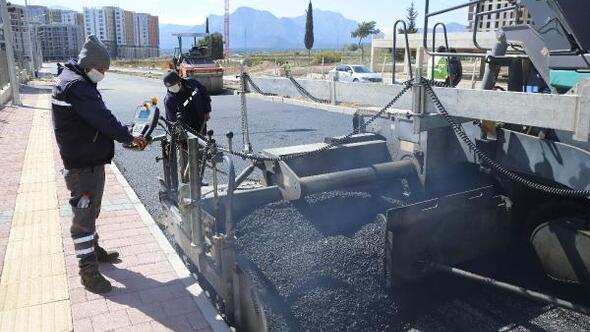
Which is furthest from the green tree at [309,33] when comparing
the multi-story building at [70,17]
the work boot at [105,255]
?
the multi-story building at [70,17]

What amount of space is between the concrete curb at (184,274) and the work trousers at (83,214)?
691mm

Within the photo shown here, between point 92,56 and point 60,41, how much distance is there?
335ft

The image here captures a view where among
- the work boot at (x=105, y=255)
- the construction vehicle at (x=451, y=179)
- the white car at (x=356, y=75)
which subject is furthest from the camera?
the white car at (x=356, y=75)

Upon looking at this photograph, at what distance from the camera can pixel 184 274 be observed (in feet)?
13.5

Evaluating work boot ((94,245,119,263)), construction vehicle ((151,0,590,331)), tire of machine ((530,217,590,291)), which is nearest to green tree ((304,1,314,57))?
construction vehicle ((151,0,590,331))

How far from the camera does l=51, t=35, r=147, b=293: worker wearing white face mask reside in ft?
11.8

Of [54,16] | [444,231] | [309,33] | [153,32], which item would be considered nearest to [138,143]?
[444,231]

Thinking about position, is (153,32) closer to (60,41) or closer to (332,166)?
(60,41)

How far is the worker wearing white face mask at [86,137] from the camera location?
3590 mm

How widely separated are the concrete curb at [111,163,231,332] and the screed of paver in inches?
33.3

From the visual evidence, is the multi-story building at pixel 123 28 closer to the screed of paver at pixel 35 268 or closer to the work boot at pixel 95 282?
the screed of paver at pixel 35 268

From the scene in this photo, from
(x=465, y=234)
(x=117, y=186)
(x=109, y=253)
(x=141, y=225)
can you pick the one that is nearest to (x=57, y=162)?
(x=117, y=186)

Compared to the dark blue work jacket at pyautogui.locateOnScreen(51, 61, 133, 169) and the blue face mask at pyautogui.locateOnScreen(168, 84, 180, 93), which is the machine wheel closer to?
the dark blue work jacket at pyautogui.locateOnScreen(51, 61, 133, 169)

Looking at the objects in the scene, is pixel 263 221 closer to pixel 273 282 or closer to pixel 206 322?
pixel 273 282
